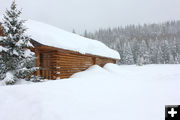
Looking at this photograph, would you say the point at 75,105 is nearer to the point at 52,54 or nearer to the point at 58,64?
the point at 58,64

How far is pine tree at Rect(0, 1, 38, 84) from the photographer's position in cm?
716

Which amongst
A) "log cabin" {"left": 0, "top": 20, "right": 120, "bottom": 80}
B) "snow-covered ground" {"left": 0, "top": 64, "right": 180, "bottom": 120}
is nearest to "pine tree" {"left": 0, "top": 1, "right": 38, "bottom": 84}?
"log cabin" {"left": 0, "top": 20, "right": 120, "bottom": 80}

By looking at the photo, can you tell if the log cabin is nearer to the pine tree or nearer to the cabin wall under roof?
the cabin wall under roof

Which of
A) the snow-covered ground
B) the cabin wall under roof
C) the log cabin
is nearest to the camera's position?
the snow-covered ground

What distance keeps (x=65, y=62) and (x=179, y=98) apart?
26.9 feet

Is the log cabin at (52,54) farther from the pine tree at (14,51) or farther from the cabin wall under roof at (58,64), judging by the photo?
the pine tree at (14,51)

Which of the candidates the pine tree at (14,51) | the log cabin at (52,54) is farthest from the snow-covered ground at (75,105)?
the log cabin at (52,54)

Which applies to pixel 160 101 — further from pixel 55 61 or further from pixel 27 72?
pixel 55 61

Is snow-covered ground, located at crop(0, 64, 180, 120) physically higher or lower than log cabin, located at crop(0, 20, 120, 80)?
lower

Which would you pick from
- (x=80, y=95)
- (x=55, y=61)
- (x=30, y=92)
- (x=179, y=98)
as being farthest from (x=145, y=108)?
(x=55, y=61)

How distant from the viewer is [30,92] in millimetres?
4395

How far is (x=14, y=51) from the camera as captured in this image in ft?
23.7

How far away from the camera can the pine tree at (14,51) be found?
7160 millimetres

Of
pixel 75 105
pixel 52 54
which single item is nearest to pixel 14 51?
pixel 52 54
